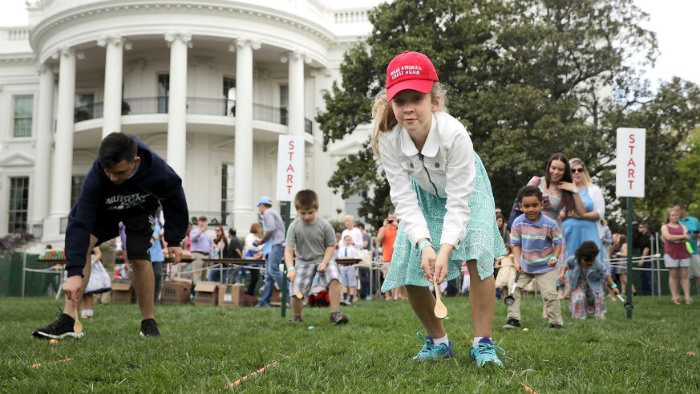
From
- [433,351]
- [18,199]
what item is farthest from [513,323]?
[18,199]

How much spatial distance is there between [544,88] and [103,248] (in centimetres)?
1920

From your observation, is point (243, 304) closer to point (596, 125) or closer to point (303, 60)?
point (596, 125)

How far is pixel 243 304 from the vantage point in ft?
49.7

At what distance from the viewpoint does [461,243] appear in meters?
4.32

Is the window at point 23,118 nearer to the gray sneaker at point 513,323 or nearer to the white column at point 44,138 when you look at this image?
the white column at point 44,138

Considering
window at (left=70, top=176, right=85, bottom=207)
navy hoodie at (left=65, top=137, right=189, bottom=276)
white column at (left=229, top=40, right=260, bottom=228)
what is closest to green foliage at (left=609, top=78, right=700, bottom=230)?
white column at (left=229, top=40, right=260, bottom=228)

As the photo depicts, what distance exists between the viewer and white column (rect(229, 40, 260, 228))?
31828mm

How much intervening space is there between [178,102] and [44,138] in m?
8.87

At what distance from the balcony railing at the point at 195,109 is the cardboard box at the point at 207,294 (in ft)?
65.4

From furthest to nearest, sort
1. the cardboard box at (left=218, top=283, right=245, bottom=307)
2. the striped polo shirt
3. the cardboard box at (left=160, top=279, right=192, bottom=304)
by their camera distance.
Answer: the cardboard box at (left=160, top=279, right=192, bottom=304) → the cardboard box at (left=218, top=283, right=245, bottom=307) → the striped polo shirt

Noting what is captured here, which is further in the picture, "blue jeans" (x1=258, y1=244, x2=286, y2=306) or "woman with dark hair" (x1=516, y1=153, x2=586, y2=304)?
"blue jeans" (x1=258, y1=244, x2=286, y2=306)

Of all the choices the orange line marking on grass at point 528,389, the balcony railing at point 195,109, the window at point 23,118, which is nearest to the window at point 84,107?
the balcony railing at point 195,109

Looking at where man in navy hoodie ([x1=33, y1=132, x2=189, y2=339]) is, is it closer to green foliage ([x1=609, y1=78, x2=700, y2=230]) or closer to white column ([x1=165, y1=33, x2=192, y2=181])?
green foliage ([x1=609, y1=78, x2=700, y2=230])

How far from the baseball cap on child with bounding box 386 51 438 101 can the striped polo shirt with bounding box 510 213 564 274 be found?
4.17m
